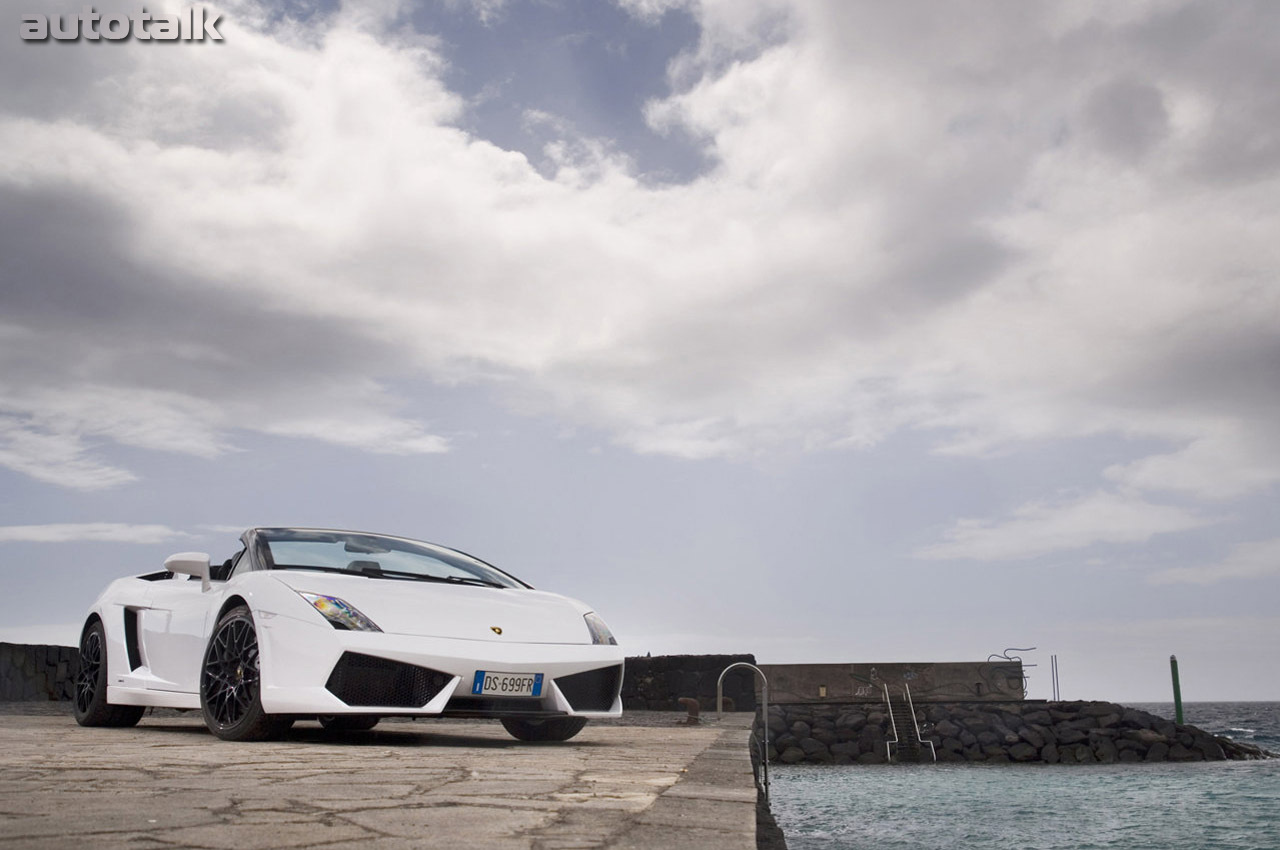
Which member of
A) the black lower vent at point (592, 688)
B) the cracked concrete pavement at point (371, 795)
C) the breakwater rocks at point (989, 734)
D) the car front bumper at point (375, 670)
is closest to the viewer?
the cracked concrete pavement at point (371, 795)

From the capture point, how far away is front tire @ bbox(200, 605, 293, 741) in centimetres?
496

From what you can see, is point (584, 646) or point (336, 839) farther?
point (584, 646)

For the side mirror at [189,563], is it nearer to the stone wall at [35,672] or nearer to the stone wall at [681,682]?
the stone wall at [681,682]

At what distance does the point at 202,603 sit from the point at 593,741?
2.15m

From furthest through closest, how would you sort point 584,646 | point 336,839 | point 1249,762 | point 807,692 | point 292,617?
1. point 1249,762
2. point 807,692
3. point 584,646
4. point 292,617
5. point 336,839

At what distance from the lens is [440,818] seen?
8.20 feet

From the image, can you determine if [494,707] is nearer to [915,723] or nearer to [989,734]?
[915,723]

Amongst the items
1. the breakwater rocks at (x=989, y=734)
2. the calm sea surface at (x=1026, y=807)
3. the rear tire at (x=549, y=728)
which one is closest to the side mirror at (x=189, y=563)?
the rear tire at (x=549, y=728)

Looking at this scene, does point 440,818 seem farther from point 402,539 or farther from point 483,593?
point 402,539

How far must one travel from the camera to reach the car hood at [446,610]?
4.91m

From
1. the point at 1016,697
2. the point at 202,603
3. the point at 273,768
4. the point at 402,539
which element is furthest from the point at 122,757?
the point at 1016,697

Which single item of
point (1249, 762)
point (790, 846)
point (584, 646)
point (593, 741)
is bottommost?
point (1249, 762)

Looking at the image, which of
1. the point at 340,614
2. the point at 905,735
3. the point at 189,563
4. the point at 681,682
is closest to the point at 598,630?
the point at 340,614

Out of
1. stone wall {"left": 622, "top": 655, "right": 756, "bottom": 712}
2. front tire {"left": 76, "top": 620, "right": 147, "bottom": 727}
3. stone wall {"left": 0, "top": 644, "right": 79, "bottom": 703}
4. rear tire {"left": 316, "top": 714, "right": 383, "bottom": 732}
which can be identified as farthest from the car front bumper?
stone wall {"left": 0, "top": 644, "right": 79, "bottom": 703}
